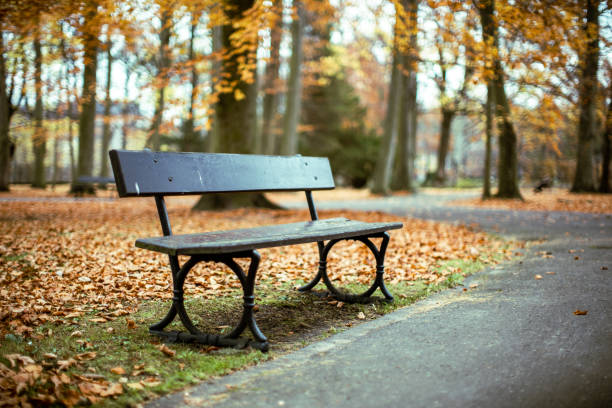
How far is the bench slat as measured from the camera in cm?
276

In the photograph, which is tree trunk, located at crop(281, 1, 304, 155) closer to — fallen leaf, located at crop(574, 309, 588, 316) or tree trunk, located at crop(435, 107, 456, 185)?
tree trunk, located at crop(435, 107, 456, 185)

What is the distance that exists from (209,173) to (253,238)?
2.76ft

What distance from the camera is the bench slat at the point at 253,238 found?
2.76 meters

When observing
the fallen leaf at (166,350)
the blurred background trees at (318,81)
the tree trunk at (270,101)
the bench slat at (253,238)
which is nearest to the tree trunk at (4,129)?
the blurred background trees at (318,81)

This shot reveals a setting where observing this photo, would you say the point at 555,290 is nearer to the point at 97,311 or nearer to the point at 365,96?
the point at 97,311

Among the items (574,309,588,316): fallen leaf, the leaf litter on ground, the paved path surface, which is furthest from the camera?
(574,309,588,316): fallen leaf

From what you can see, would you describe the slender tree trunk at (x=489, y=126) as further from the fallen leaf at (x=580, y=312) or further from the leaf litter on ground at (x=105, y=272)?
the fallen leaf at (x=580, y=312)

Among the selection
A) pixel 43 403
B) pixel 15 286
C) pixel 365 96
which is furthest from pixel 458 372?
pixel 365 96

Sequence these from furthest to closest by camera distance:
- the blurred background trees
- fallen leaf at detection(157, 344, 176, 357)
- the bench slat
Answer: the blurred background trees < fallen leaf at detection(157, 344, 176, 357) < the bench slat

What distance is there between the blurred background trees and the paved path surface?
4506 millimetres

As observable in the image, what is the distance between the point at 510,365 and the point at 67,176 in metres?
34.3

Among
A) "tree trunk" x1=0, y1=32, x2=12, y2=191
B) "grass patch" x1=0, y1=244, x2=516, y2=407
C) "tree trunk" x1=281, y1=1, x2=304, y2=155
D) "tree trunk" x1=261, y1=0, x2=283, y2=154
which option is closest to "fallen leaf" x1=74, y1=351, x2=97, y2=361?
"grass patch" x1=0, y1=244, x2=516, y2=407

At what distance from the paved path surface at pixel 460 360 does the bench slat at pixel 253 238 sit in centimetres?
65

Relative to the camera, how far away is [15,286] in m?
4.47
